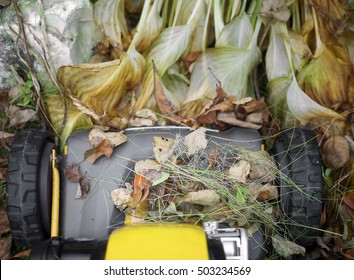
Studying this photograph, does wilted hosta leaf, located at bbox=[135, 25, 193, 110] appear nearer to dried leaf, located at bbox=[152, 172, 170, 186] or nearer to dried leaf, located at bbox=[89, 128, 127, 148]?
dried leaf, located at bbox=[89, 128, 127, 148]

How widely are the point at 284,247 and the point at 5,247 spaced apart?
45.2 inches

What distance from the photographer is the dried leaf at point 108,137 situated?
2.12m

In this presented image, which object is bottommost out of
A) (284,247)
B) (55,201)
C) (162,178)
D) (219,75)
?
(284,247)

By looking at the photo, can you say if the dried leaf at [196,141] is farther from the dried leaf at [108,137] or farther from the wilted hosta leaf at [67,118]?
the wilted hosta leaf at [67,118]

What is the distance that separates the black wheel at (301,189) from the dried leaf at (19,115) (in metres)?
1.10

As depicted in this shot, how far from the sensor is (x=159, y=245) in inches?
66.1

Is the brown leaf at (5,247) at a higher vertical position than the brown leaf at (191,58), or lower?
lower

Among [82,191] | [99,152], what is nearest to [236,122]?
[99,152]

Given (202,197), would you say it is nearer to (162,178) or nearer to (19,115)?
(162,178)

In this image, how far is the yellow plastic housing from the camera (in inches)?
65.7

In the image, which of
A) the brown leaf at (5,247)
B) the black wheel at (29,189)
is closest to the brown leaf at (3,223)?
the brown leaf at (5,247)

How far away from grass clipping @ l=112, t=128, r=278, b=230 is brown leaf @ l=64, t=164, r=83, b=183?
0.16 m

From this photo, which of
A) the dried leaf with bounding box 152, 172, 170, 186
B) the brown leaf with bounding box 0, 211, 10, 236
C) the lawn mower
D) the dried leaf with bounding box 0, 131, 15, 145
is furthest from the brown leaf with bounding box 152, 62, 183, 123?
the brown leaf with bounding box 0, 211, 10, 236

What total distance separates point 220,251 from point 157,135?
0.60 metres
